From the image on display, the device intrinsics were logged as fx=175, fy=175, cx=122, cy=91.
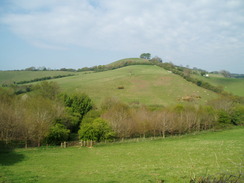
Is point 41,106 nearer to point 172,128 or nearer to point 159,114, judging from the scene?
point 159,114

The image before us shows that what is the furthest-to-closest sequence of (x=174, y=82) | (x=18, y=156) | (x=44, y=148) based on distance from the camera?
(x=174, y=82) → (x=44, y=148) → (x=18, y=156)

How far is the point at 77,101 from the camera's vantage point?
192 feet

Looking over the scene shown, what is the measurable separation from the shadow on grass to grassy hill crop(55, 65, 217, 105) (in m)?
42.1

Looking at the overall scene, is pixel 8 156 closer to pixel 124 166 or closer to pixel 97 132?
pixel 124 166

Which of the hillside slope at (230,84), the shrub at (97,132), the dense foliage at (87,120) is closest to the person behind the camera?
the dense foliage at (87,120)

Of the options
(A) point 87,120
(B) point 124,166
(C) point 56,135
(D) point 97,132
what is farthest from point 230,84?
(B) point 124,166

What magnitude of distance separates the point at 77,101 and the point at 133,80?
43328 millimetres

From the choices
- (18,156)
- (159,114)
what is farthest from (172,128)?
(18,156)

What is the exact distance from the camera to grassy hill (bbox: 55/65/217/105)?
244 feet

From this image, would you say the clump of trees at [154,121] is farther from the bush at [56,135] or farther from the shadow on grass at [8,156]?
the shadow on grass at [8,156]

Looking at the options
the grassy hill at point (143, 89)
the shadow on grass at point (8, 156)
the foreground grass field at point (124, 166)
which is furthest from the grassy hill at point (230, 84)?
the shadow on grass at point (8, 156)

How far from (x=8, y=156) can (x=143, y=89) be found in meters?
67.0

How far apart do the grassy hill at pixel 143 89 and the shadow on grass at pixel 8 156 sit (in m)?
42.1

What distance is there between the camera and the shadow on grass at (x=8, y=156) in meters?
20.9
